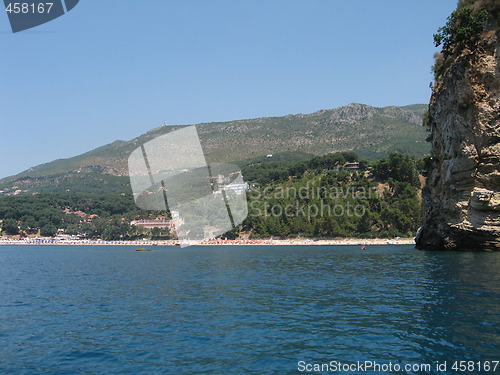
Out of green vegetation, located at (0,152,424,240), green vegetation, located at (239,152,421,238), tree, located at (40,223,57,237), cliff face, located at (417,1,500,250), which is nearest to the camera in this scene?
cliff face, located at (417,1,500,250)

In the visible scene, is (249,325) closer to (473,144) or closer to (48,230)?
(473,144)

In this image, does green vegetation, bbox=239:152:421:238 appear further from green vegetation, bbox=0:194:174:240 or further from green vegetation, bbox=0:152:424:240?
green vegetation, bbox=0:194:174:240

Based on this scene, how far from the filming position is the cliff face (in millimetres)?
33125

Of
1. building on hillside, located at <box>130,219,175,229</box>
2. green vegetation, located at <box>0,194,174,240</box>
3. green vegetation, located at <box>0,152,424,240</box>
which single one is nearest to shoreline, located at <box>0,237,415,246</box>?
green vegetation, located at <box>0,152,424,240</box>

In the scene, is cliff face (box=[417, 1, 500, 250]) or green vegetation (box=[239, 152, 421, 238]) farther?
green vegetation (box=[239, 152, 421, 238])

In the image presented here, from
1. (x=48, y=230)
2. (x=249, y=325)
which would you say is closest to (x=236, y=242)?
(x=48, y=230)

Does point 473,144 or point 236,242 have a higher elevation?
point 473,144

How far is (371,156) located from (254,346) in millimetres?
164004

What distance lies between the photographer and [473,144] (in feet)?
112

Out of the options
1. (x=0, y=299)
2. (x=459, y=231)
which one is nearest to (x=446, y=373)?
(x=0, y=299)

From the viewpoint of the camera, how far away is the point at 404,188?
91.9m

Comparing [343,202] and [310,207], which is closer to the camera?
[343,202]

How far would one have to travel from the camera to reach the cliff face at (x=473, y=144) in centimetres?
3312

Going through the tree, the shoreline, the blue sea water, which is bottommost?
the shoreline
